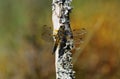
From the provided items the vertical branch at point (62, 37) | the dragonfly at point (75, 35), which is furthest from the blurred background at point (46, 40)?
the vertical branch at point (62, 37)

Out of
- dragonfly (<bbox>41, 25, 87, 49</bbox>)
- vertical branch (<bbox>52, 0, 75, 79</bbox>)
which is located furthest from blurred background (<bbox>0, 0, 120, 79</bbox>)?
vertical branch (<bbox>52, 0, 75, 79</bbox>)

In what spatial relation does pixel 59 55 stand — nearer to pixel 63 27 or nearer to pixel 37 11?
pixel 63 27

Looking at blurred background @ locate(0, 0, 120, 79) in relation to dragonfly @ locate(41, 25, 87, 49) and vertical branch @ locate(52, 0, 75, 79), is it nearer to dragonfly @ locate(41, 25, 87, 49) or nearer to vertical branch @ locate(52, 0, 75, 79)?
dragonfly @ locate(41, 25, 87, 49)

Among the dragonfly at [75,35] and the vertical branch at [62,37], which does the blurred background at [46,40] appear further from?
the vertical branch at [62,37]

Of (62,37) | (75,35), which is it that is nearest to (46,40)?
(75,35)

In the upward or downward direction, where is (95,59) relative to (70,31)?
downward

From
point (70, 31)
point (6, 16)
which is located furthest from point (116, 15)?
point (6, 16)

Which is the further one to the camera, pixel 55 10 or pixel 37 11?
pixel 37 11

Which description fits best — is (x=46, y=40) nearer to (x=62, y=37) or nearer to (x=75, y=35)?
(x=75, y=35)
